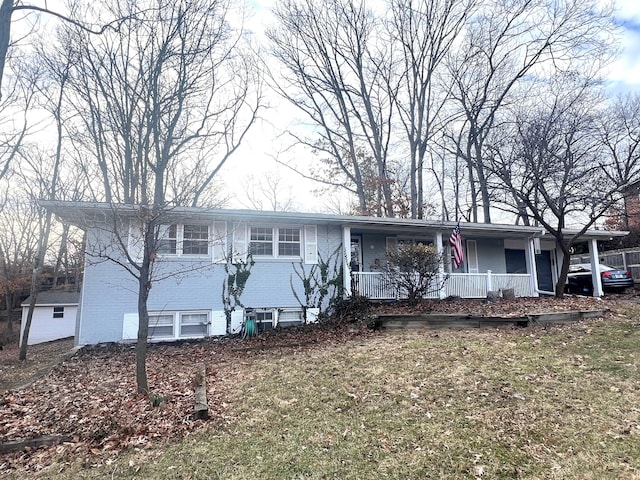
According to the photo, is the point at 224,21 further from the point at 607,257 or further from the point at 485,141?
the point at 607,257

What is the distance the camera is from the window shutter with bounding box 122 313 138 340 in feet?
31.7

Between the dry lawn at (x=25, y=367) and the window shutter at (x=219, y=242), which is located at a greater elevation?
the window shutter at (x=219, y=242)

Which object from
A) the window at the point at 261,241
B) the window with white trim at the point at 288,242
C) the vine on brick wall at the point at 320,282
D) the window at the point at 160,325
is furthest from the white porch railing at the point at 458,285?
the window at the point at 160,325

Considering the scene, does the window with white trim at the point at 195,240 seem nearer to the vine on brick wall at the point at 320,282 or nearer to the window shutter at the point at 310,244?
the vine on brick wall at the point at 320,282

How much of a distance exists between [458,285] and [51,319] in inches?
885

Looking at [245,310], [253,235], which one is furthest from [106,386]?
[253,235]

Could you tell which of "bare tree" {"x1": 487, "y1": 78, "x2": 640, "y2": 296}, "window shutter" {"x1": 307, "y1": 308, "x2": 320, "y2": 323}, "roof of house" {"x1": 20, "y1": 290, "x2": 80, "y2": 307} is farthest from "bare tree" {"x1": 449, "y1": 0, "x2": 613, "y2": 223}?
"roof of house" {"x1": 20, "y1": 290, "x2": 80, "y2": 307}

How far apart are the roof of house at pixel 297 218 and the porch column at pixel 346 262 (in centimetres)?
31

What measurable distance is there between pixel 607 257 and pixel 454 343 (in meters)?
18.3

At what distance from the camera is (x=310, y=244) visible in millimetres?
11609

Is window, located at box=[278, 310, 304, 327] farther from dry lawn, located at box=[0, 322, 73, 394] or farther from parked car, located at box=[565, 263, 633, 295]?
parked car, located at box=[565, 263, 633, 295]

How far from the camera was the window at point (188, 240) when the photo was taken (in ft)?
33.6

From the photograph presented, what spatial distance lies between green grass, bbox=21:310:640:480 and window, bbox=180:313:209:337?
378 centimetres

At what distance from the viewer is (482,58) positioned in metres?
21.6
